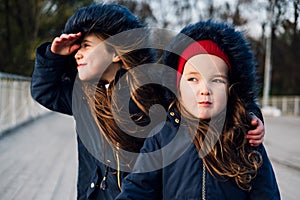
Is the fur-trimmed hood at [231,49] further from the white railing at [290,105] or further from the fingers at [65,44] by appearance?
the white railing at [290,105]

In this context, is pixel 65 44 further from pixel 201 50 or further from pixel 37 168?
pixel 37 168

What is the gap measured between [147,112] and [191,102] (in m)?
0.32

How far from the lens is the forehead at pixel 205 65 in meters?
1.83

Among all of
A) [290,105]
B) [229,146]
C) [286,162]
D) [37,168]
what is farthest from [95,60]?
[290,105]

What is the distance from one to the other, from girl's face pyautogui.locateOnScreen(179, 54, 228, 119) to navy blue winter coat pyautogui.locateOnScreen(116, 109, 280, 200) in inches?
5.6

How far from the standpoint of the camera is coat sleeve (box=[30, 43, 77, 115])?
2268mm

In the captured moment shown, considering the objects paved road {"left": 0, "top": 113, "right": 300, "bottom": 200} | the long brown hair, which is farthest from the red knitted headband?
paved road {"left": 0, "top": 113, "right": 300, "bottom": 200}

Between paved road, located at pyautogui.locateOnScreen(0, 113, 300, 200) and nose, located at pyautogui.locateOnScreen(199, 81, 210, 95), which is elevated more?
nose, located at pyautogui.locateOnScreen(199, 81, 210, 95)

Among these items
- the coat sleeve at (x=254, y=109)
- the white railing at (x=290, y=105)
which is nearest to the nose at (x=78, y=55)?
the coat sleeve at (x=254, y=109)

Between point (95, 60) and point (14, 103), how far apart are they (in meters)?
9.40

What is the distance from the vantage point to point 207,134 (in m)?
1.80

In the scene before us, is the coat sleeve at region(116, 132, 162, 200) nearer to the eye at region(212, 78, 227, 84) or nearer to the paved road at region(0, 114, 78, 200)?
the eye at region(212, 78, 227, 84)

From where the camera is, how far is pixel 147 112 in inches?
81.7

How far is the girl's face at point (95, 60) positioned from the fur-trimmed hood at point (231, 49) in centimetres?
33
